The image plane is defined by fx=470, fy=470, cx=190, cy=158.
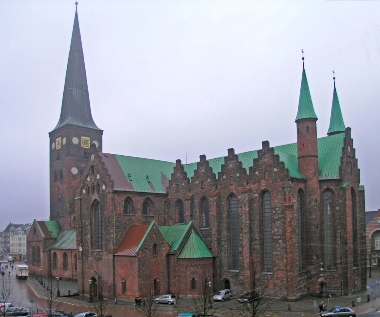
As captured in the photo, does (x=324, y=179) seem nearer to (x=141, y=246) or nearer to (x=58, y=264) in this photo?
(x=141, y=246)

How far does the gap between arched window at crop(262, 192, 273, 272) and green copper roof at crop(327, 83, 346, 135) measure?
61.2ft

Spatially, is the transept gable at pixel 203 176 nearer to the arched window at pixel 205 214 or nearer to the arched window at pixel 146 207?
the arched window at pixel 205 214

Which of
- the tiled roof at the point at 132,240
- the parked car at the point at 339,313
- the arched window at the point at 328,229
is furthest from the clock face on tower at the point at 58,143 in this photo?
the parked car at the point at 339,313

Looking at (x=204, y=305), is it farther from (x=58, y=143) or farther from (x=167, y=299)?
(x=58, y=143)

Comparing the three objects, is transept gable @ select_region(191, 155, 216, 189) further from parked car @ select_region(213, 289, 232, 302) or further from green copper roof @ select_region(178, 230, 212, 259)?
parked car @ select_region(213, 289, 232, 302)

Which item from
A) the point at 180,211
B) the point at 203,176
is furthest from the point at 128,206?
the point at 203,176

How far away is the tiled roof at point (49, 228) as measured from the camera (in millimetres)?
91438

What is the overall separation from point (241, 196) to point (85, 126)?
4606 cm

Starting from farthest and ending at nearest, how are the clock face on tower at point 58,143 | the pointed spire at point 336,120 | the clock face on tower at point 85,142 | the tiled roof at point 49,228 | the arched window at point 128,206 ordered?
the clock face on tower at point 58,143, the clock face on tower at point 85,142, the tiled roof at point 49,228, the pointed spire at point 336,120, the arched window at point 128,206

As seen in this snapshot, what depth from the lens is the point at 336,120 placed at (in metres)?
67.2

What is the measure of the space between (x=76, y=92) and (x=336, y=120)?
51.4 meters

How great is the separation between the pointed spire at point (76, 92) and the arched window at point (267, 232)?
4878 cm

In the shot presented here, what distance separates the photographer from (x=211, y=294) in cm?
5653

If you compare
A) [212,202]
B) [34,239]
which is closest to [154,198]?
[212,202]
